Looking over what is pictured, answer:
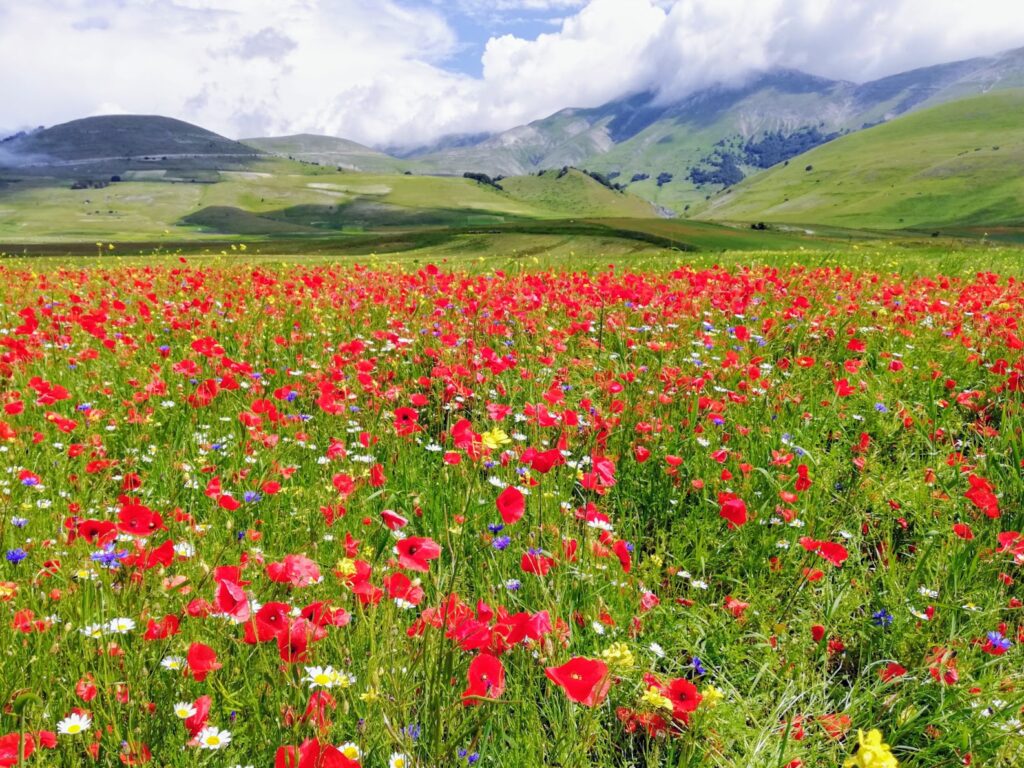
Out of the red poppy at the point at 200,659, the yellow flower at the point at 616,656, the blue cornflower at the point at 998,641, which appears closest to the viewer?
the yellow flower at the point at 616,656

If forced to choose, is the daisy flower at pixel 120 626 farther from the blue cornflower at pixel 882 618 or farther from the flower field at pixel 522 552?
the blue cornflower at pixel 882 618

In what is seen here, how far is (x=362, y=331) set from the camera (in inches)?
304

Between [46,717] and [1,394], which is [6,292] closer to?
[1,394]

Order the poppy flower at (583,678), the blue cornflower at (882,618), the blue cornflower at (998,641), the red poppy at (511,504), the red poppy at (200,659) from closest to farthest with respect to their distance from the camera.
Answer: the poppy flower at (583,678), the red poppy at (200,659), the red poppy at (511,504), the blue cornflower at (998,641), the blue cornflower at (882,618)

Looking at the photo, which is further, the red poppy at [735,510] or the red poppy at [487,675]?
the red poppy at [735,510]

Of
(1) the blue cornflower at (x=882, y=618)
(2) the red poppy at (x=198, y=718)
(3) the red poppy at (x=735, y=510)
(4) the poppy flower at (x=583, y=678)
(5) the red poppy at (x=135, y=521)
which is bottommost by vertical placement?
(1) the blue cornflower at (x=882, y=618)

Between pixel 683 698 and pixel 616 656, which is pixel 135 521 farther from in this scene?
pixel 683 698

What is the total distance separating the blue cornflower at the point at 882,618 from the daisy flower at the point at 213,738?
2.70 m

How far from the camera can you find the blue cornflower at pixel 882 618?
3.00 metres

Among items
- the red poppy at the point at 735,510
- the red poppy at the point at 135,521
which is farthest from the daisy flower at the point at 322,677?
the red poppy at the point at 735,510

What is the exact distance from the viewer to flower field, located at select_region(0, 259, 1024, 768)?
2131mm

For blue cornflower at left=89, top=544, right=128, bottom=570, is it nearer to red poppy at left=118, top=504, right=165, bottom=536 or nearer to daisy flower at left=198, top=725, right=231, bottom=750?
red poppy at left=118, top=504, right=165, bottom=536

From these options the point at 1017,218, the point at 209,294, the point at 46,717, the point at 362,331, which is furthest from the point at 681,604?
the point at 1017,218

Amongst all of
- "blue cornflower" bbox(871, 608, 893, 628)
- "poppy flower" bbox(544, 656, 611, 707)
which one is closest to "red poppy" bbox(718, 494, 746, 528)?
"blue cornflower" bbox(871, 608, 893, 628)
